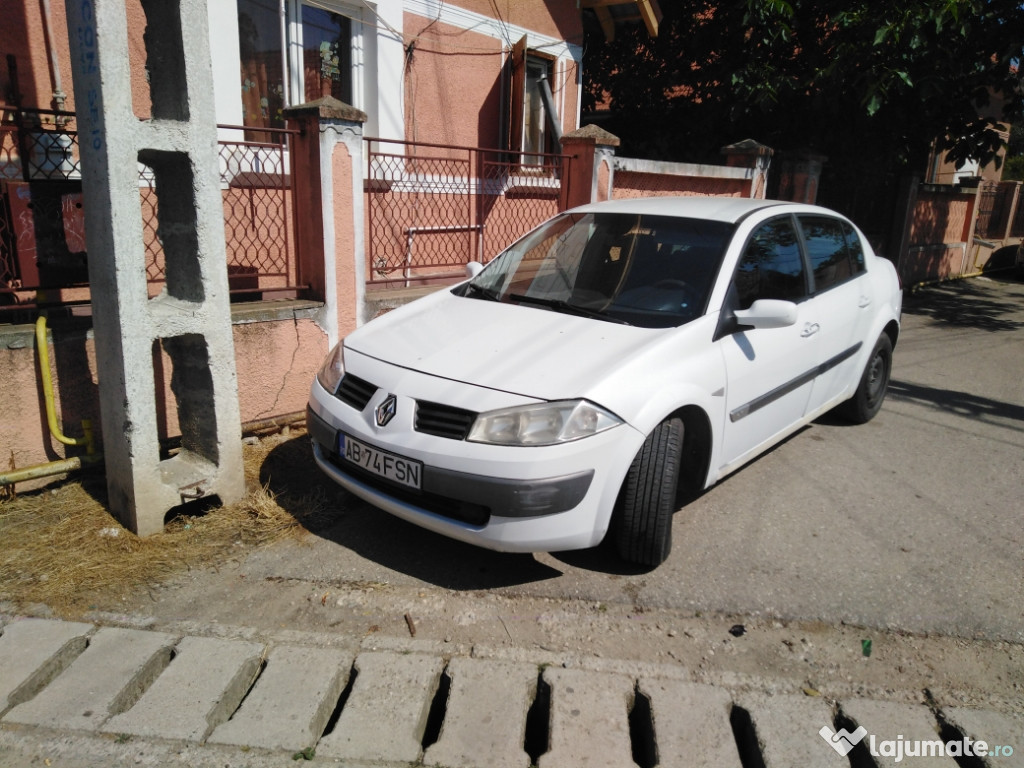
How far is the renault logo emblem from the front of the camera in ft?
10.9

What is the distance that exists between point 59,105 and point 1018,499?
22.5ft

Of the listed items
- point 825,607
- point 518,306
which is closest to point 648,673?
point 825,607

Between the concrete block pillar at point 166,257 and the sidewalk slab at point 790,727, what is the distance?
2.78m

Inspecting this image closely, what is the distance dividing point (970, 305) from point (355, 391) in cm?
1174

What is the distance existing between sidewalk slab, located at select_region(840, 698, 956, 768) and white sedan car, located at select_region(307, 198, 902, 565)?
1.01m

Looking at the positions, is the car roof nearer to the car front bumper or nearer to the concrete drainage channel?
the car front bumper

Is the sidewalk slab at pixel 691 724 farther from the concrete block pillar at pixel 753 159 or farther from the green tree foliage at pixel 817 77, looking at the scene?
the green tree foliage at pixel 817 77

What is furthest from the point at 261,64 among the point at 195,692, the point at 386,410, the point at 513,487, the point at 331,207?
the point at 195,692

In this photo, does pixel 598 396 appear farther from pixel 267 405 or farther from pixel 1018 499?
pixel 1018 499

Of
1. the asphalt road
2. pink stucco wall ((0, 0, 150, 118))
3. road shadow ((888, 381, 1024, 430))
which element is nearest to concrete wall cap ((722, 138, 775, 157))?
road shadow ((888, 381, 1024, 430))

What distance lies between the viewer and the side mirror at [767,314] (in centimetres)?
373

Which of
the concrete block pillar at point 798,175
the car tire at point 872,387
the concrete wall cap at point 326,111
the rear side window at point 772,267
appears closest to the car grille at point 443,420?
the rear side window at point 772,267

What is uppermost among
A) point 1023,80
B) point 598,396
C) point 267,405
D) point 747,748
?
point 1023,80

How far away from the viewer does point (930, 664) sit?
3.00 meters
